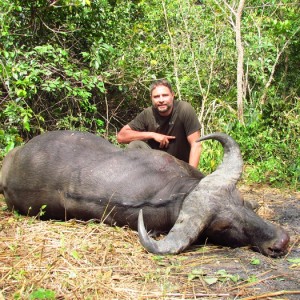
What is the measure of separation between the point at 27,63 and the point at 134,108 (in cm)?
209

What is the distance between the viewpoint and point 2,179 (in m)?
4.25

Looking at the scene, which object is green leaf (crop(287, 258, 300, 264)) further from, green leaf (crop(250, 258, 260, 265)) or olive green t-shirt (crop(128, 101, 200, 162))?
olive green t-shirt (crop(128, 101, 200, 162))

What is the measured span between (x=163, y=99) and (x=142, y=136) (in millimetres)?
429

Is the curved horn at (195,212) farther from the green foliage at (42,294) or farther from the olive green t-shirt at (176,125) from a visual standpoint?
the olive green t-shirt at (176,125)

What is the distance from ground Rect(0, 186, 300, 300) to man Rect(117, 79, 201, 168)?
60.1 inches

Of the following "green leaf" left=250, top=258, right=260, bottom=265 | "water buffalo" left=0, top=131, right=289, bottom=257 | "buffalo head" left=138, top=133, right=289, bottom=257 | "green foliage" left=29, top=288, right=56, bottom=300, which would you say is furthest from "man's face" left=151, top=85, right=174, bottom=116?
"green foliage" left=29, top=288, right=56, bottom=300

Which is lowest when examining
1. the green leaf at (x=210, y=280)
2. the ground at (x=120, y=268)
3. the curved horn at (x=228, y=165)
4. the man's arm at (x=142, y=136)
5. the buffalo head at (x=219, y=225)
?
the ground at (x=120, y=268)

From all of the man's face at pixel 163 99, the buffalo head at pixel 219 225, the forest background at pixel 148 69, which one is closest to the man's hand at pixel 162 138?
the man's face at pixel 163 99

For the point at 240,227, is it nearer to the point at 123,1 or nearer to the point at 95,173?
the point at 95,173

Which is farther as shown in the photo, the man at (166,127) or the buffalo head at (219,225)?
the man at (166,127)

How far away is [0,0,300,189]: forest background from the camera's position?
6.00 meters

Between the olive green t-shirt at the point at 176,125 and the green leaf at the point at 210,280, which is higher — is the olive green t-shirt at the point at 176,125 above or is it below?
above

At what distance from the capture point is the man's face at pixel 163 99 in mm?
4914

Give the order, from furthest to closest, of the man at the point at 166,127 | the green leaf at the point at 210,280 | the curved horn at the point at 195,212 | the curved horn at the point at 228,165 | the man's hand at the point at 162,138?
the man at the point at 166,127 → the man's hand at the point at 162,138 → the curved horn at the point at 228,165 → the curved horn at the point at 195,212 → the green leaf at the point at 210,280
